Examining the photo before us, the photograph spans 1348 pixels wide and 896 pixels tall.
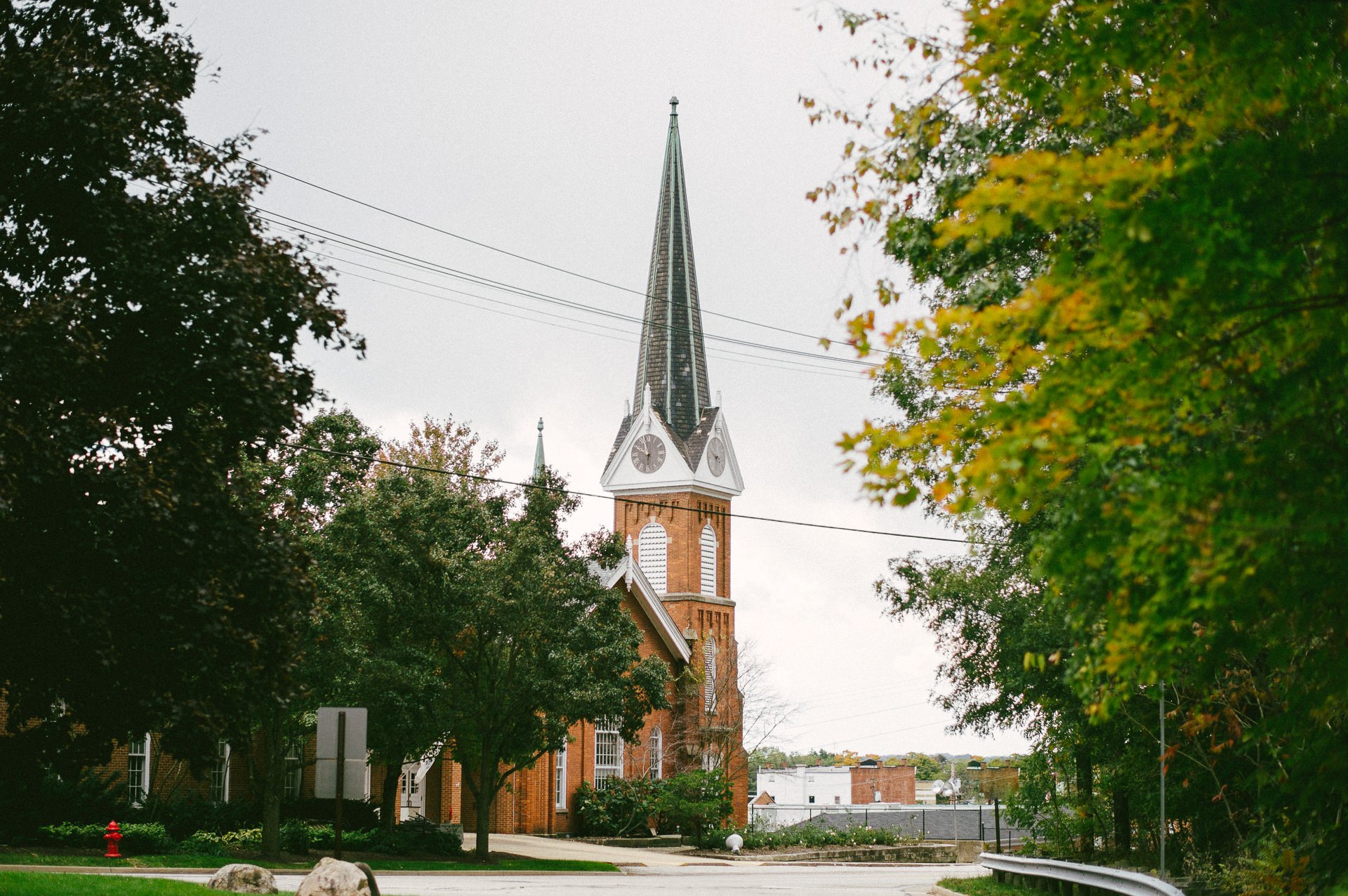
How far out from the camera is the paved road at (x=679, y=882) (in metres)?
21.6

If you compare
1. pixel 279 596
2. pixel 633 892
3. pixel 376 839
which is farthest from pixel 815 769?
pixel 279 596

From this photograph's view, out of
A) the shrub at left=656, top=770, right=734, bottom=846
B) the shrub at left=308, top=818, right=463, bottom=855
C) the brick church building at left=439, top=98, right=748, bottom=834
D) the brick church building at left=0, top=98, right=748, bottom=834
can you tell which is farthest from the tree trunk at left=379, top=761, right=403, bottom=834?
the brick church building at left=439, top=98, right=748, bottom=834

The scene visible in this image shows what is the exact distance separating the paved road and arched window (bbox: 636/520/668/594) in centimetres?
2542

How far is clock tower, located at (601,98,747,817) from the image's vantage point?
58.5m

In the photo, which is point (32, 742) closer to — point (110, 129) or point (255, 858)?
point (110, 129)

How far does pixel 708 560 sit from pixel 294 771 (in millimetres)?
27404

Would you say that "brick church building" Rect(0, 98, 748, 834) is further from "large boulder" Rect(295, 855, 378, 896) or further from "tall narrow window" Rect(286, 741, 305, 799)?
→ "large boulder" Rect(295, 855, 378, 896)

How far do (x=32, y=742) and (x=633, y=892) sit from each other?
989 cm

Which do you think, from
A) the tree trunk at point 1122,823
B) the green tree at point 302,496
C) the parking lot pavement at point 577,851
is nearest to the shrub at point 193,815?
the green tree at point 302,496

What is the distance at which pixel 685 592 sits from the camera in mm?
57531

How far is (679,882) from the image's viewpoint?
25.5m

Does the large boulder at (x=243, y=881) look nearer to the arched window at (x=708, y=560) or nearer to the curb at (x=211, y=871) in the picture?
the curb at (x=211, y=871)

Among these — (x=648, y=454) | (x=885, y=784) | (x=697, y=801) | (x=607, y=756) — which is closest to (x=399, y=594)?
(x=697, y=801)

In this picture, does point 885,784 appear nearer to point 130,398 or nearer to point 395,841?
point 395,841
